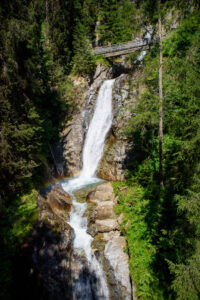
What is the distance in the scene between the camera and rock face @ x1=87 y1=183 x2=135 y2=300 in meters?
6.07

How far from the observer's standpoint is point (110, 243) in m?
7.13

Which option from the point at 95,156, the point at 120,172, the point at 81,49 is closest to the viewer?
the point at 120,172

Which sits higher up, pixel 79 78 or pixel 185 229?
pixel 79 78

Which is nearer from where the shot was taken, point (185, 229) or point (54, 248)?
point (185, 229)

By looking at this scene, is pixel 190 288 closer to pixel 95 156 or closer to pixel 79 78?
pixel 95 156

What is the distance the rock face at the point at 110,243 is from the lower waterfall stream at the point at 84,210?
35 centimetres

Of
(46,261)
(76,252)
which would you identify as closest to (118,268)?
(76,252)

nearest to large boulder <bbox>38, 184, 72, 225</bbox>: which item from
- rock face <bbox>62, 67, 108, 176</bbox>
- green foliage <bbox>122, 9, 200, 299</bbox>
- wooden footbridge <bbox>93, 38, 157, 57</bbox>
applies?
green foliage <bbox>122, 9, 200, 299</bbox>

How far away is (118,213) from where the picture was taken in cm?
841

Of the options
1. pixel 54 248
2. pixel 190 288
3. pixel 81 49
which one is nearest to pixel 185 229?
pixel 190 288

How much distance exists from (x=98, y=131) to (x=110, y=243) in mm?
10227

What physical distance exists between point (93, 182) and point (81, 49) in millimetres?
16178

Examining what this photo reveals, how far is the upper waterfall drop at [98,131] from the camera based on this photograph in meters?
14.1

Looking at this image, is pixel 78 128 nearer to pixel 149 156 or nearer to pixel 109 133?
pixel 109 133
